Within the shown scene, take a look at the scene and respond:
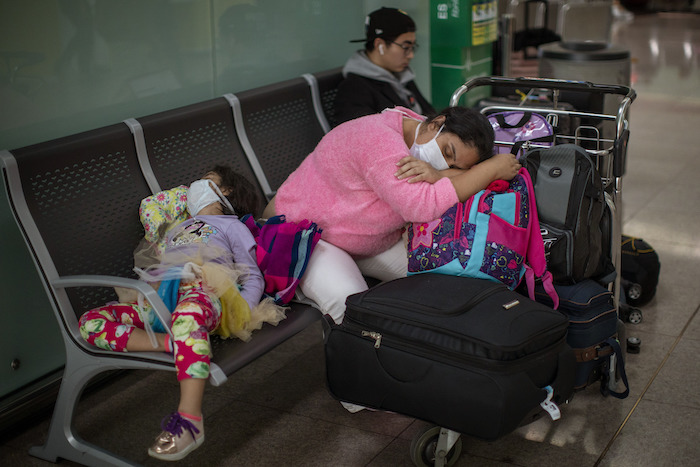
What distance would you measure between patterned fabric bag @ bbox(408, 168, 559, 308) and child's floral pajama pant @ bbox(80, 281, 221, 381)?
78 cm

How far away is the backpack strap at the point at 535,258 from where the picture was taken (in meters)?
2.70

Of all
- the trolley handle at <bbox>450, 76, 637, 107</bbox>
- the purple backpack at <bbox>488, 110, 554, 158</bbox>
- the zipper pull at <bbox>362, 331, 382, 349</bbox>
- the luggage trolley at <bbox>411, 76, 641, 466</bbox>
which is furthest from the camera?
the purple backpack at <bbox>488, 110, 554, 158</bbox>

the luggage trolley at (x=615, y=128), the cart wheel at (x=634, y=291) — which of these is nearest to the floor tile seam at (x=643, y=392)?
the cart wheel at (x=634, y=291)

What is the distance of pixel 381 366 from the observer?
2463 mm

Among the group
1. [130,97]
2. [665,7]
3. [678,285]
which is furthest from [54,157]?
[665,7]

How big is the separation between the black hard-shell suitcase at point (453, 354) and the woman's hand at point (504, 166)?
1.31ft

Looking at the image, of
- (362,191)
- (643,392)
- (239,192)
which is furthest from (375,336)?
(643,392)

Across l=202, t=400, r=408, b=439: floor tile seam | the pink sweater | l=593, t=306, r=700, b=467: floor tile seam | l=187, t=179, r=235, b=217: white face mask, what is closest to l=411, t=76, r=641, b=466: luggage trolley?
l=593, t=306, r=700, b=467: floor tile seam

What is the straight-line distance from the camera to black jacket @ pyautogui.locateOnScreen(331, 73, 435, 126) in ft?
12.7

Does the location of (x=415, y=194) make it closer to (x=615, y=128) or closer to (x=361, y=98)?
(x=615, y=128)

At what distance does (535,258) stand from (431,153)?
529mm

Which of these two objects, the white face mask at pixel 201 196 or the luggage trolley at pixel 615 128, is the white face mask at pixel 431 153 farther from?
the white face mask at pixel 201 196

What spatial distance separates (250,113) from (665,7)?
641 inches

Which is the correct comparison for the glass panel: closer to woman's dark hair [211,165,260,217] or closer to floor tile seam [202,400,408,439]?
woman's dark hair [211,165,260,217]
